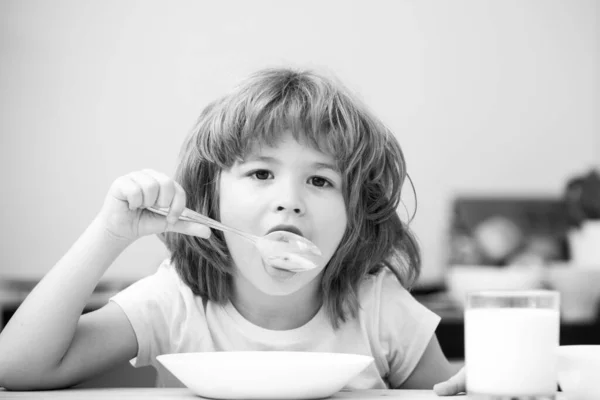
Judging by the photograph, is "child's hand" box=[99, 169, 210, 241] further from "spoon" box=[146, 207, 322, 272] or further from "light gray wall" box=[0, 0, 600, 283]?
"light gray wall" box=[0, 0, 600, 283]

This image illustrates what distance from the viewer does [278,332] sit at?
3.66 ft

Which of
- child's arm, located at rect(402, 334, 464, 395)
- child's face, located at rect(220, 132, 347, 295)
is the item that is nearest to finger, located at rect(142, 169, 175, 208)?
child's face, located at rect(220, 132, 347, 295)

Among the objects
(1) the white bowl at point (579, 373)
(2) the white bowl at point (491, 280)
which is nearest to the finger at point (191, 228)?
(1) the white bowl at point (579, 373)

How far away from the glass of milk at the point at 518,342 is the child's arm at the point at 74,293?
0.38 meters

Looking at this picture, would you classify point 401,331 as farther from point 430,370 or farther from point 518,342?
point 518,342

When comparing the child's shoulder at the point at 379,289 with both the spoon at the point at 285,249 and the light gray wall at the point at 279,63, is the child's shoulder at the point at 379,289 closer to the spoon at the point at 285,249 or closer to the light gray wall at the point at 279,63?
the spoon at the point at 285,249

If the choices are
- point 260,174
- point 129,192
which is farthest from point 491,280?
point 129,192

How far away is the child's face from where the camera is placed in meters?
0.98

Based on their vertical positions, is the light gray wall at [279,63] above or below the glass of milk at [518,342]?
above

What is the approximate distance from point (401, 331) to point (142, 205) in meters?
0.47

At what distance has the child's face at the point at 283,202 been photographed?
983mm

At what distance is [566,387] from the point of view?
0.72 metres

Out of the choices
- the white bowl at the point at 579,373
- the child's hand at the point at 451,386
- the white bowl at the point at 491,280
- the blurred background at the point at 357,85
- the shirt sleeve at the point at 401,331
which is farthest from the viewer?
the blurred background at the point at 357,85

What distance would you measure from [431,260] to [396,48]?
2.95 feet
